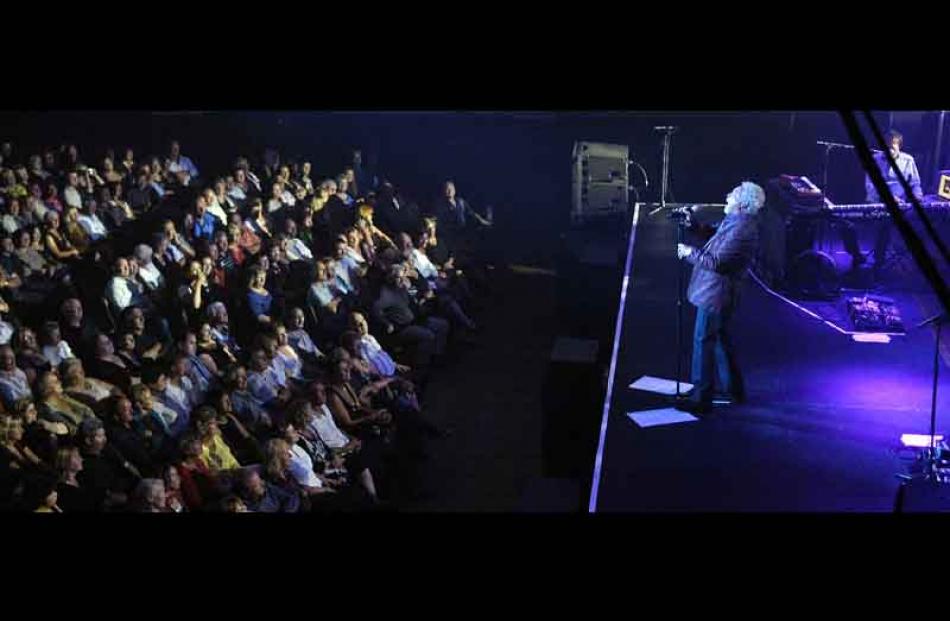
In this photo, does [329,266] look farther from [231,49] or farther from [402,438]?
[231,49]

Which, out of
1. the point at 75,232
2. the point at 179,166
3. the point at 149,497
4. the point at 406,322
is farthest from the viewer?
the point at 179,166

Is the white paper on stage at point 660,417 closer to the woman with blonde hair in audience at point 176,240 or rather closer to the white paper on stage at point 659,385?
the white paper on stage at point 659,385

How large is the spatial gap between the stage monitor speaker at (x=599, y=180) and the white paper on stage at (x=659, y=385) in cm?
206

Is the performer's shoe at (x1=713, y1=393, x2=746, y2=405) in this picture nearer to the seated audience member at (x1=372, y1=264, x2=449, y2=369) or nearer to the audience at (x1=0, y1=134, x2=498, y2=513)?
the audience at (x1=0, y1=134, x2=498, y2=513)

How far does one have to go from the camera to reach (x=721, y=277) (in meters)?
5.40

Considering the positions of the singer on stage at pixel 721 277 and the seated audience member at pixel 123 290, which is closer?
the singer on stage at pixel 721 277

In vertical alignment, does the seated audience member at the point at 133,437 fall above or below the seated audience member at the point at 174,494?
above

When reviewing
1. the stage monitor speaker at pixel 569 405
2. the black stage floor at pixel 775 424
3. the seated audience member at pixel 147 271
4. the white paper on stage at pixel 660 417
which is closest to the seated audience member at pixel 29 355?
the seated audience member at pixel 147 271

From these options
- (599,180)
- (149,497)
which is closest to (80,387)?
(149,497)

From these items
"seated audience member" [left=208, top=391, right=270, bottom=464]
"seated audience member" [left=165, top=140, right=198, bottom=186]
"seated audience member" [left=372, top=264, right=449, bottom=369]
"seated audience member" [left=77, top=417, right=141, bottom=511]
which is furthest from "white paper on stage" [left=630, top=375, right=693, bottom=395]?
"seated audience member" [left=165, top=140, right=198, bottom=186]

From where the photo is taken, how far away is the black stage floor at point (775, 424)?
197 inches

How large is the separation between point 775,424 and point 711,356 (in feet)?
1.39

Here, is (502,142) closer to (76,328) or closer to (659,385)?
(659,385)

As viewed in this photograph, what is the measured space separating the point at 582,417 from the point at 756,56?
2.54 m
